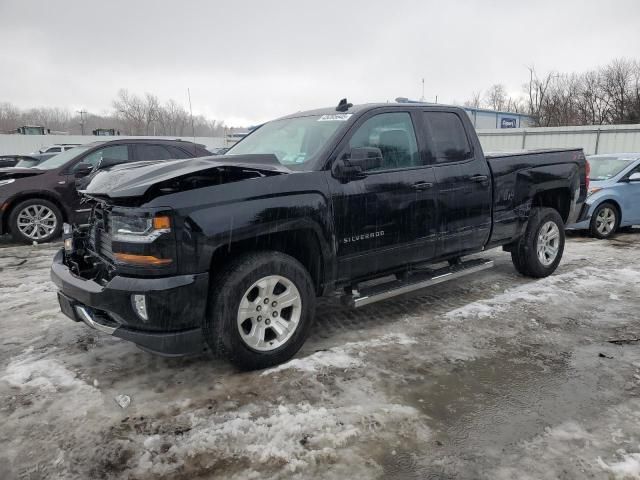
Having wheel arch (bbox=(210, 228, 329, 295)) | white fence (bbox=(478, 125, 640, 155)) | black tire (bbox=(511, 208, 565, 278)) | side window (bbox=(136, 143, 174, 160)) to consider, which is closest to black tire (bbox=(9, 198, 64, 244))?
side window (bbox=(136, 143, 174, 160))

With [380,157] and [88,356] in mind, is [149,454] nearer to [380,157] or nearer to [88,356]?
[88,356]

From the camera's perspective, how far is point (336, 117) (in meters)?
4.09

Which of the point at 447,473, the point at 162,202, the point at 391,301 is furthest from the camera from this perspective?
the point at 391,301

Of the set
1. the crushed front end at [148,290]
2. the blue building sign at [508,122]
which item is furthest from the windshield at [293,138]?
the blue building sign at [508,122]

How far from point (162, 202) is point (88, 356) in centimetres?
162

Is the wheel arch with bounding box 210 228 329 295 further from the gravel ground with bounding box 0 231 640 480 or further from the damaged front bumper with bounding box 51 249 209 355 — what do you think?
the gravel ground with bounding box 0 231 640 480

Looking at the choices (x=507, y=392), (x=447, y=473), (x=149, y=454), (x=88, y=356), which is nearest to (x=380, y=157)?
(x=507, y=392)

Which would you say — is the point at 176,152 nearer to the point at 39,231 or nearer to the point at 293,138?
the point at 39,231

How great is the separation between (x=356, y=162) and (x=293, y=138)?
0.90m

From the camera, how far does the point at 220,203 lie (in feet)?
10.1

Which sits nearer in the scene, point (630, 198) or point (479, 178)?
point (479, 178)

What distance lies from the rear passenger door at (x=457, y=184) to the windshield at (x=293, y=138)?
0.98 meters

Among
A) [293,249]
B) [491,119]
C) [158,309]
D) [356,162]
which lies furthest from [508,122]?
[158,309]

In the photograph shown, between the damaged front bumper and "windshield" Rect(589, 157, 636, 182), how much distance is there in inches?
326
